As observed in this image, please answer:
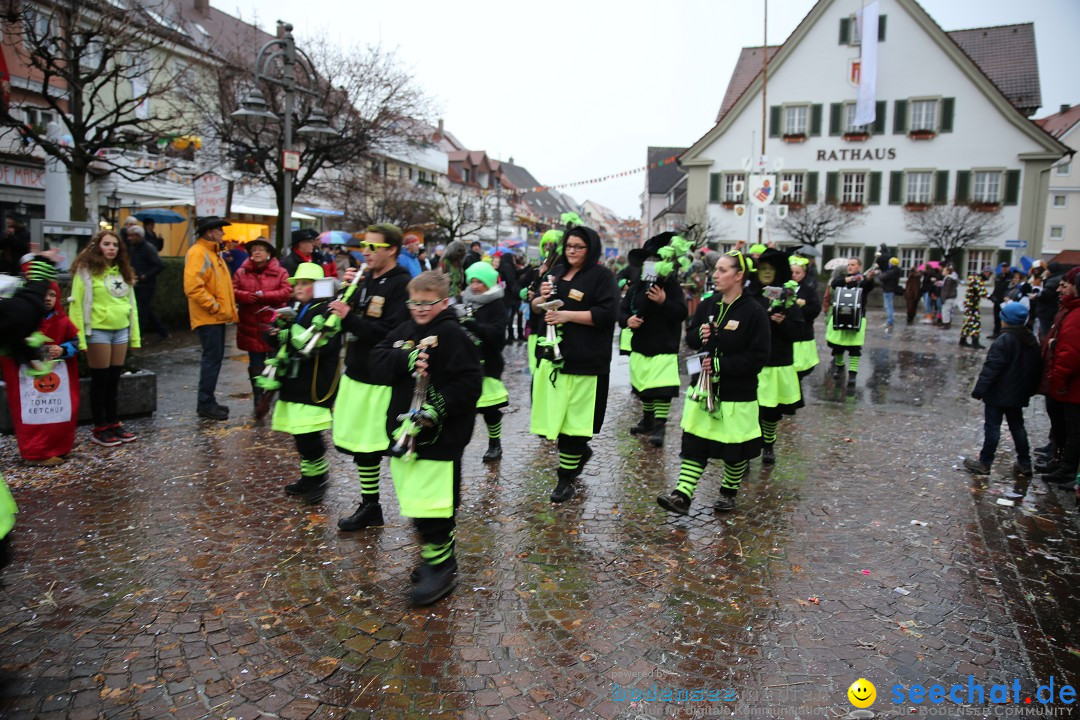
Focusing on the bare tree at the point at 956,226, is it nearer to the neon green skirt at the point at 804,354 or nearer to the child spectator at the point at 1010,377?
the neon green skirt at the point at 804,354

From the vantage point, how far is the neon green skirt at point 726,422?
5312 millimetres

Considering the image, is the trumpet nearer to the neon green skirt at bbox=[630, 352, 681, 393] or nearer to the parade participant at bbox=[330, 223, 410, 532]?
the parade participant at bbox=[330, 223, 410, 532]

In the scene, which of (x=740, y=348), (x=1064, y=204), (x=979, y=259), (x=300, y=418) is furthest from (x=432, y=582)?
(x=1064, y=204)

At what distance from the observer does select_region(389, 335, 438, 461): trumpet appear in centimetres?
385

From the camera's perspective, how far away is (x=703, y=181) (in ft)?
126

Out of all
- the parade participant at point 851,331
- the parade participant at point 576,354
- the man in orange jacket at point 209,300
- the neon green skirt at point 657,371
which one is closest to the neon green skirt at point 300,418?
the parade participant at point 576,354

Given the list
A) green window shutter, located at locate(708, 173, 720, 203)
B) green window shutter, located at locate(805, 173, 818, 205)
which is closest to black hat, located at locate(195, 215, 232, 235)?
green window shutter, located at locate(708, 173, 720, 203)

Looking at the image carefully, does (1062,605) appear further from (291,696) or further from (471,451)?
(471,451)

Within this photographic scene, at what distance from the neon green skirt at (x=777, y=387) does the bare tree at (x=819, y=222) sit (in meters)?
30.9

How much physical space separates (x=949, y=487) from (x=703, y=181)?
1343 inches

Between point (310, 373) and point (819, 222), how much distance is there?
113ft

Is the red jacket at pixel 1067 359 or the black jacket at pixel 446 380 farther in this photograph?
the red jacket at pixel 1067 359

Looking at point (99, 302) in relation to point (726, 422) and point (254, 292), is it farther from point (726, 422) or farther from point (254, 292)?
point (726, 422)

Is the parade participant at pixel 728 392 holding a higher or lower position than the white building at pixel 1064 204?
lower
